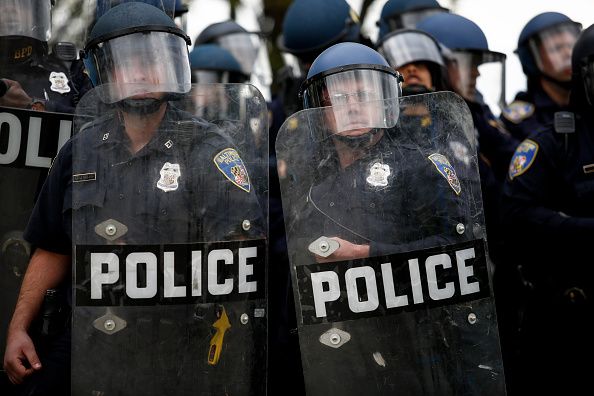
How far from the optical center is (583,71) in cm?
473

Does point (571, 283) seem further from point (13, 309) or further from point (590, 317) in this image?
point (13, 309)

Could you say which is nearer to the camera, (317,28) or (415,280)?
(415,280)

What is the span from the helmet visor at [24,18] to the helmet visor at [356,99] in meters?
1.47

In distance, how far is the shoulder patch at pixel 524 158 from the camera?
468 centimetres

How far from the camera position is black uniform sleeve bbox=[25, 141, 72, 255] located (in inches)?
145

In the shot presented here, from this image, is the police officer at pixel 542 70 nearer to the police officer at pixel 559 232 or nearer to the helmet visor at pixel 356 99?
the police officer at pixel 559 232

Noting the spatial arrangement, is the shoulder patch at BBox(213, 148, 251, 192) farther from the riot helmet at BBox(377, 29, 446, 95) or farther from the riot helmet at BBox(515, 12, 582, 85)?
the riot helmet at BBox(515, 12, 582, 85)

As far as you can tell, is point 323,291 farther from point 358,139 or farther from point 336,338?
point 358,139

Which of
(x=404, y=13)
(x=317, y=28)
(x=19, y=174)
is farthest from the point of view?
(x=404, y=13)

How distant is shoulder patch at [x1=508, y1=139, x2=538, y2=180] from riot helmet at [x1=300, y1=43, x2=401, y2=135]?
1168 millimetres

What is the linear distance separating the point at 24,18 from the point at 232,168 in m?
1.62

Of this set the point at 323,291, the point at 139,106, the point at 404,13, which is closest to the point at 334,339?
the point at 323,291

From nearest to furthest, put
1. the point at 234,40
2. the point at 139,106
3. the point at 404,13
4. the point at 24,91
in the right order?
the point at 139,106
the point at 24,91
the point at 404,13
the point at 234,40

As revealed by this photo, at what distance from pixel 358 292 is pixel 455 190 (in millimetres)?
470
